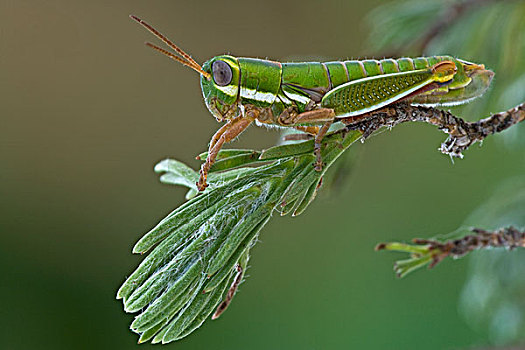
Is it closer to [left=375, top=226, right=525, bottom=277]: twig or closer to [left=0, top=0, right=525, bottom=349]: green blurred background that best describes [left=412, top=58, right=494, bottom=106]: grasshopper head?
[left=375, top=226, right=525, bottom=277]: twig

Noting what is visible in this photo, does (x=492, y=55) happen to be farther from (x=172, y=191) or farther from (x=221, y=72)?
(x=172, y=191)

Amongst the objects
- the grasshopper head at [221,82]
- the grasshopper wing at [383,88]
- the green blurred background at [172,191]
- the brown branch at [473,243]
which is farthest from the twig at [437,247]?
the green blurred background at [172,191]

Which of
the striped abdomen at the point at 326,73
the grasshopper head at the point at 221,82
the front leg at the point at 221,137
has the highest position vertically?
the striped abdomen at the point at 326,73

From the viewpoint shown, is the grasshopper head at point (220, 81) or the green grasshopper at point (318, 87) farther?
the grasshopper head at point (220, 81)

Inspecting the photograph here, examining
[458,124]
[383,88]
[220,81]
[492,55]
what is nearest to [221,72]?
[220,81]

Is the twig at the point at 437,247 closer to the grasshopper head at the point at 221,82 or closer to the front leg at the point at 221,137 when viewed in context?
the front leg at the point at 221,137

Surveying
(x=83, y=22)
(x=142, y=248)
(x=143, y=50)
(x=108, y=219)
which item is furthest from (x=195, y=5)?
(x=142, y=248)
